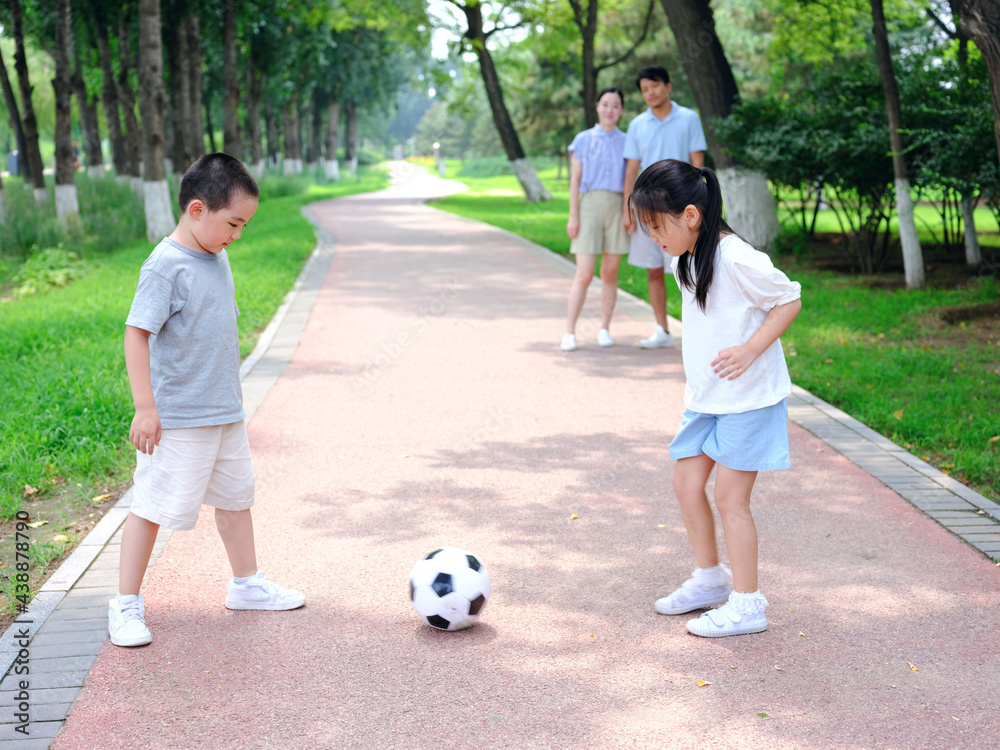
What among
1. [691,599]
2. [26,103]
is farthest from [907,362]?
[26,103]

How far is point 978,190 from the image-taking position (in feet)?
32.8

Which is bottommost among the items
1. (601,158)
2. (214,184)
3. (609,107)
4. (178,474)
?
(178,474)

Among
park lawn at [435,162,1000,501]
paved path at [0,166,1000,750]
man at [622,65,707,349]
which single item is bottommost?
paved path at [0,166,1000,750]

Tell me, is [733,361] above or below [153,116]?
below

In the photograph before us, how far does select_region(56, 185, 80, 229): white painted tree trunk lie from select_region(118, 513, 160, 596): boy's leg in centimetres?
1638

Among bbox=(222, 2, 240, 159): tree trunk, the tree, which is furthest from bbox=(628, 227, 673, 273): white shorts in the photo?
bbox=(222, 2, 240, 159): tree trunk

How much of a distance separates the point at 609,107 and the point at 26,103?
17.5 metres

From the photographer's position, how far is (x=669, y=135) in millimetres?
7527

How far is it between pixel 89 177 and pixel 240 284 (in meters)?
20.5

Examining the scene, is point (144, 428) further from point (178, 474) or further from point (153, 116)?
point (153, 116)

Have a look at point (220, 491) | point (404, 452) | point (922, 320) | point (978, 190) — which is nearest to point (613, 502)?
point (404, 452)

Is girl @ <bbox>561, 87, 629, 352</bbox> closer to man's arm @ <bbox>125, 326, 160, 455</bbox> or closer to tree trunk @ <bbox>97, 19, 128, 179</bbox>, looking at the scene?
man's arm @ <bbox>125, 326, 160, 455</bbox>

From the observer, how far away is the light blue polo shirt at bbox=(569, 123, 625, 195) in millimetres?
7852

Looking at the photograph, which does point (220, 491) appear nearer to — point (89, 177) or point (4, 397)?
point (4, 397)
